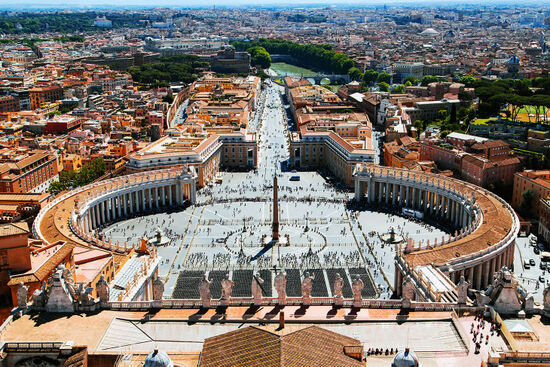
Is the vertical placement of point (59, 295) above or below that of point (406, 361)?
below

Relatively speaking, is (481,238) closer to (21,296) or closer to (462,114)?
(21,296)

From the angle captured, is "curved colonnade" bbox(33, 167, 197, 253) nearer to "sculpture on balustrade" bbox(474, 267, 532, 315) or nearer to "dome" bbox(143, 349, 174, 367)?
"dome" bbox(143, 349, 174, 367)

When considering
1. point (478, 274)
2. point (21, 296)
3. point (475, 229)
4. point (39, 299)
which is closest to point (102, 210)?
point (39, 299)

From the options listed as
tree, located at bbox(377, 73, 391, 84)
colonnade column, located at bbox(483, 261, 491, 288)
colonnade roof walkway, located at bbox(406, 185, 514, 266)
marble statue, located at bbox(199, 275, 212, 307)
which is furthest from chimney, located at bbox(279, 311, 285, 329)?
tree, located at bbox(377, 73, 391, 84)

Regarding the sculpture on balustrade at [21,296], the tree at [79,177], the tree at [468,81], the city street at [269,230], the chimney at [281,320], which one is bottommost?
the city street at [269,230]

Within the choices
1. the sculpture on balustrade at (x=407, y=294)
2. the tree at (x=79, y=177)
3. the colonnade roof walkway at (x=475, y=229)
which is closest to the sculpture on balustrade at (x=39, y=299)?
the sculpture on balustrade at (x=407, y=294)

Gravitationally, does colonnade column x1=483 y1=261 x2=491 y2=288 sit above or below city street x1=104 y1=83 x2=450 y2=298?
above

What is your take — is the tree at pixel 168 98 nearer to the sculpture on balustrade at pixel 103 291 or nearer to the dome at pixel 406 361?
the sculpture on balustrade at pixel 103 291
